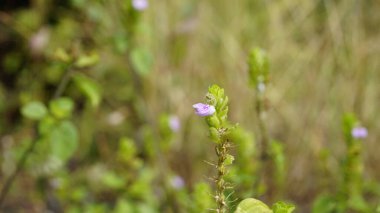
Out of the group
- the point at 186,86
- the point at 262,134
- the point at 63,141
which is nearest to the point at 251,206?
the point at 262,134

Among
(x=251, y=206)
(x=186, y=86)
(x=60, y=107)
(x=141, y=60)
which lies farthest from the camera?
(x=186, y=86)

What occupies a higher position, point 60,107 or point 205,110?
point 60,107

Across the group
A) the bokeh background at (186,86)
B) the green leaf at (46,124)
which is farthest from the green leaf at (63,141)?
the bokeh background at (186,86)

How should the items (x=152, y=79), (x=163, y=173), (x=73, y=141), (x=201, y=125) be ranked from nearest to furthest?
(x=73, y=141) < (x=163, y=173) < (x=152, y=79) < (x=201, y=125)

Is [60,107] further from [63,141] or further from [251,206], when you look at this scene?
[251,206]

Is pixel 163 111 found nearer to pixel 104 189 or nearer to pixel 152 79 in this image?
pixel 152 79

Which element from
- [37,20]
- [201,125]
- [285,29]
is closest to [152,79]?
[201,125]

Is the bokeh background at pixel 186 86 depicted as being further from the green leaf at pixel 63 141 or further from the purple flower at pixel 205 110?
the purple flower at pixel 205 110
